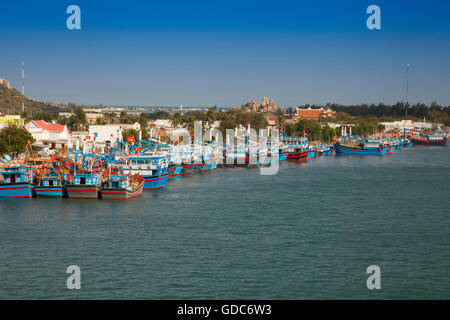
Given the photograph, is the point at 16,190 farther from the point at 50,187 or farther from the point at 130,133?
the point at 130,133

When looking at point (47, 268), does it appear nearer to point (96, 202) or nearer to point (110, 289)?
point (110, 289)

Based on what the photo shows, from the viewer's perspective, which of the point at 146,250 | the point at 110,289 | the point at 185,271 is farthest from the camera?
the point at 146,250

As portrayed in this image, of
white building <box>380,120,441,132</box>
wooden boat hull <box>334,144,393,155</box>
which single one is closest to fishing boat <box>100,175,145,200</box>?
wooden boat hull <box>334,144,393,155</box>

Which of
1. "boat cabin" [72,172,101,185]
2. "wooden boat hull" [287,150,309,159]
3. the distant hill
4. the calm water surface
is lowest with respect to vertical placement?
the calm water surface

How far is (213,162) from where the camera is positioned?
1802 inches

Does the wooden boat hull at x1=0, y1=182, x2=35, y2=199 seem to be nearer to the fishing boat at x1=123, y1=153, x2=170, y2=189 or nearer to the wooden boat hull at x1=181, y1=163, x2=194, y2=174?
the fishing boat at x1=123, y1=153, x2=170, y2=189

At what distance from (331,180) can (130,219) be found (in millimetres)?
18877

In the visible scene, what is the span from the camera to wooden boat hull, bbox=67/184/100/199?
27500 mm

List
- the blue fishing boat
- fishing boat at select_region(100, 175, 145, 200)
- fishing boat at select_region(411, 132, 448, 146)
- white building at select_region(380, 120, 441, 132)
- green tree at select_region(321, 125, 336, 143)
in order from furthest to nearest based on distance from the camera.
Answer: white building at select_region(380, 120, 441, 132)
fishing boat at select_region(411, 132, 448, 146)
green tree at select_region(321, 125, 336, 143)
the blue fishing boat
fishing boat at select_region(100, 175, 145, 200)

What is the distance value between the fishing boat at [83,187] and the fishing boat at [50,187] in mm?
528

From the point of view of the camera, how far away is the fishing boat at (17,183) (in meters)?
27.5

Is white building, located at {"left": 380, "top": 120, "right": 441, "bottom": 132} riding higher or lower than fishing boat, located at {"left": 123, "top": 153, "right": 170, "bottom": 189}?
higher

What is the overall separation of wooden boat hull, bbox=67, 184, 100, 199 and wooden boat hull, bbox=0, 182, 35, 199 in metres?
1.92
